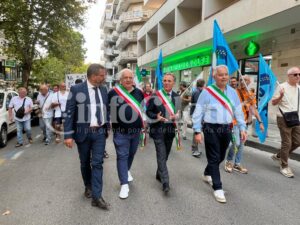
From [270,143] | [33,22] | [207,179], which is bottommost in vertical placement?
[207,179]

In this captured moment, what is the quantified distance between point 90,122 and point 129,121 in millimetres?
625

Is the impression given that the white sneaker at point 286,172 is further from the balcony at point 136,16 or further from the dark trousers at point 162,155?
the balcony at point 136,16

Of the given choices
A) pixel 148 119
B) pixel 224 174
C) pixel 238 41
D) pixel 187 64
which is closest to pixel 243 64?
pixel 238 41

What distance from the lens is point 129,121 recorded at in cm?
411

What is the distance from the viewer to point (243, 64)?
45.3 ft

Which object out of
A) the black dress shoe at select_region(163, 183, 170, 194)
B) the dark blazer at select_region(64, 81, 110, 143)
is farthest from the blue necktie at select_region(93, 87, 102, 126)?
the black dress shoe at select_region(163, 183, 170, 194)

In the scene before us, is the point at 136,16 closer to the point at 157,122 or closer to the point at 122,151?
the point at 157,122

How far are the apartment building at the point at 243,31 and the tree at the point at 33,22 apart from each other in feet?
22.0

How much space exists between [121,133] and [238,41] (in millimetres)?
11023

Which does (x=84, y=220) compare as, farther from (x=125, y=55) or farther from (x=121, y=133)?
(x=125, y=55)

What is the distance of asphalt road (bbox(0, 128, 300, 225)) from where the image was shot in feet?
11.3

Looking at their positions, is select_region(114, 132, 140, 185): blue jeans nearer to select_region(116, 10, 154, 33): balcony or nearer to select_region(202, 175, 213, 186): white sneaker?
select_region(202, 175, 213, 186): white sneaker

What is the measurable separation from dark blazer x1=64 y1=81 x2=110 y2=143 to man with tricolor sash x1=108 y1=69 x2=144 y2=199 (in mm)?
429

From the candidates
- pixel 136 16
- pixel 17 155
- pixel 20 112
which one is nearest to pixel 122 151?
pixel 17 155
